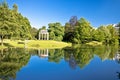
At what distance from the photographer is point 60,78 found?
48.3ft

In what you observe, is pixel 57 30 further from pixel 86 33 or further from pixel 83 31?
pixel 86 33

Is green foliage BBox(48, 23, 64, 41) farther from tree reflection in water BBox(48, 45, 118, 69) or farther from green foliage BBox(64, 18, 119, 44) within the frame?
tree reflection in water BBox(48, 45, 118, 69)

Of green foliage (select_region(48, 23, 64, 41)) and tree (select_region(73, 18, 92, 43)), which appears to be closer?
tree (select_region(73, 18, 92, 43))

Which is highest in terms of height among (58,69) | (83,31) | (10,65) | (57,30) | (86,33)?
(57,30)

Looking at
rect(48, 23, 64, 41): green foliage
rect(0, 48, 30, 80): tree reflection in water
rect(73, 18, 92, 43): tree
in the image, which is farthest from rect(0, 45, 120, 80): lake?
rect(48, 23, 64, 41): green foliage

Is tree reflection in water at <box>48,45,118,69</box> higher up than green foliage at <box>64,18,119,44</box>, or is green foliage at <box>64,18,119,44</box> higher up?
green foliage at <box>64,18,119,44</box>

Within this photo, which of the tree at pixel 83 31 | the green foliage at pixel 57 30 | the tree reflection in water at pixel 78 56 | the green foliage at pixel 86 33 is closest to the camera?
the tree reflection in water at pixel 78 56

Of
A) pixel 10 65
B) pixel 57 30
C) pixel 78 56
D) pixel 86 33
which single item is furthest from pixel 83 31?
pixel 10 65

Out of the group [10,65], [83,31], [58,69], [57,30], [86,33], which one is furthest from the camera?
[57,30]

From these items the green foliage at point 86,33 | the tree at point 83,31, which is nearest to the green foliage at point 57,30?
the green foliage at point 86,33

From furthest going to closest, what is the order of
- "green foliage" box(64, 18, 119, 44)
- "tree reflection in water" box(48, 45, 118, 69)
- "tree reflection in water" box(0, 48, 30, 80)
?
"green foliage" box(64, 18, 119, 44) < "tree reflection in water" box(48, 45, 118, 69) < "tree reflection in water" box(0, 48, 30, 80)

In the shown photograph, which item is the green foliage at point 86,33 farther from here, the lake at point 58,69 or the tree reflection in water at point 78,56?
the lake at point 58,69

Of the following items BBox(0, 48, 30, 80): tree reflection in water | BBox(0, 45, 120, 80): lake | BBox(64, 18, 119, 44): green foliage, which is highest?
BBox(64, 18, 119, 44): green foliage

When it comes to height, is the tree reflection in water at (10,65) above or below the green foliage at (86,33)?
below
